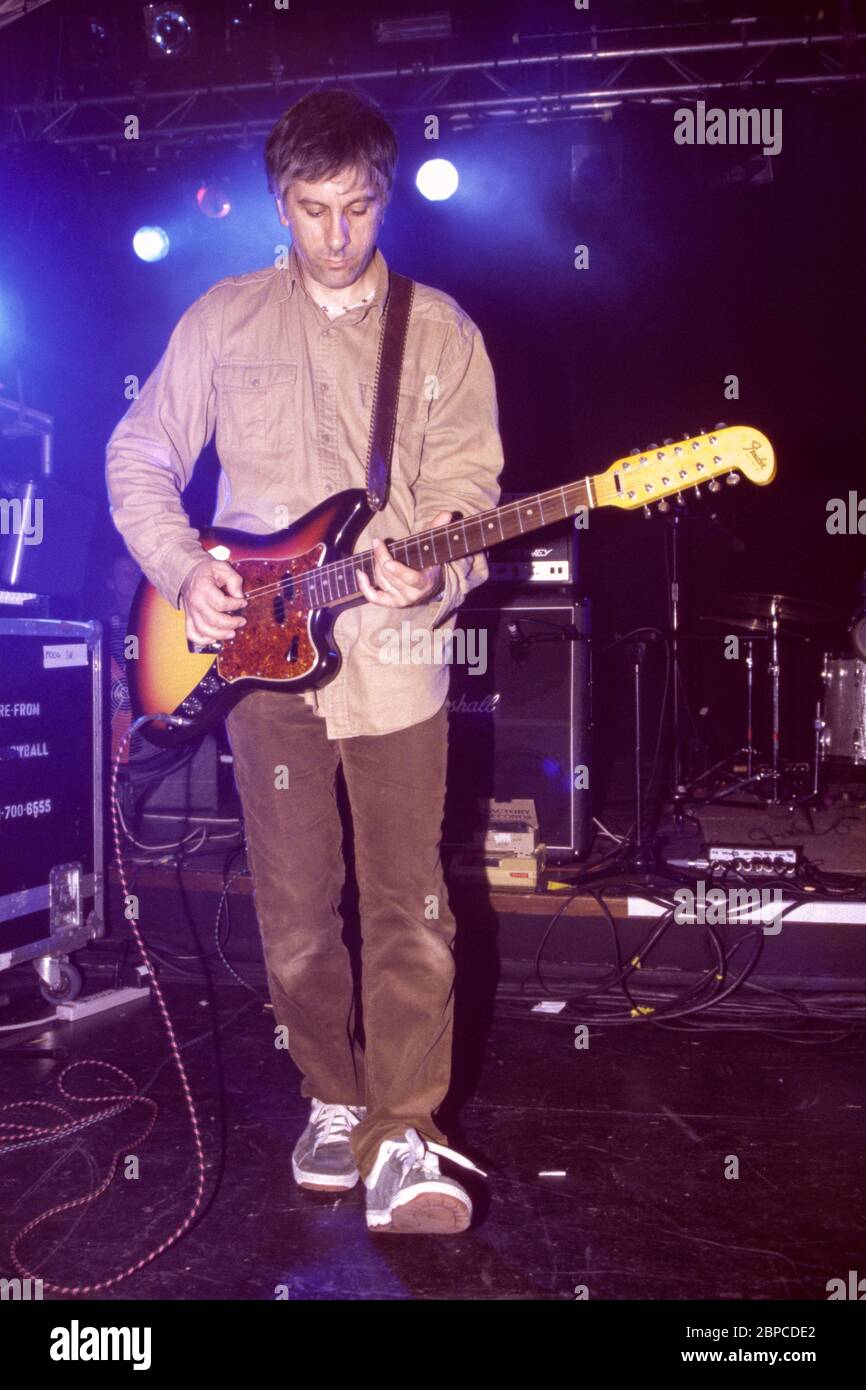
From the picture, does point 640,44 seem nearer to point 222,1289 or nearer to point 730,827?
point 730,827

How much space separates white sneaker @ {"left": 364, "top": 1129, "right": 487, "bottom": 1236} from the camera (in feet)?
6.41

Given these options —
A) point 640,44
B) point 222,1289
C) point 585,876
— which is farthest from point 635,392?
point 222,1289

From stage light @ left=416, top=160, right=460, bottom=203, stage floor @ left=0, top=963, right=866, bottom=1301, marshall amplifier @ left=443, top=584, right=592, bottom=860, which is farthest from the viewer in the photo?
stage light @ left=416, top=160, right=460, bottom=203

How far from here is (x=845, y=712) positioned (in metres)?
5.30

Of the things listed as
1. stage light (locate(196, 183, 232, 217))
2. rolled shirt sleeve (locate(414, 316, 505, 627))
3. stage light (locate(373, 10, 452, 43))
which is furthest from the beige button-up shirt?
stage light (locate(196, 183, 232, 217))

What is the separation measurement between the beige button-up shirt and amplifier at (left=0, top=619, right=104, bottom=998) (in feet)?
4.77

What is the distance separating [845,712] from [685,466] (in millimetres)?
3540

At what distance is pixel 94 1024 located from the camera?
11.1 ft

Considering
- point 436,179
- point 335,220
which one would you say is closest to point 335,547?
point 335,220

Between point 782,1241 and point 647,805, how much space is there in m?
3.51

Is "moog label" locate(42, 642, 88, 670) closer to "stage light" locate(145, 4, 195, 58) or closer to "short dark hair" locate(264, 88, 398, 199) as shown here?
"short dark hair" locate(264, 88, 398, 199)

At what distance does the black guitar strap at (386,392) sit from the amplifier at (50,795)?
1.81 metres

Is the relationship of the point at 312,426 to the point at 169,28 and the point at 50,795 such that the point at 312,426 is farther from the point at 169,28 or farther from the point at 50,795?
the point at 169,28

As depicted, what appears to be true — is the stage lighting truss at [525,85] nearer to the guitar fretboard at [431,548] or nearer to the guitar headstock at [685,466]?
the guitar headstock at [685,466]
